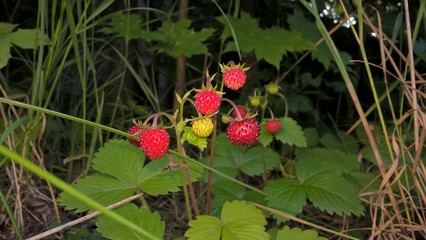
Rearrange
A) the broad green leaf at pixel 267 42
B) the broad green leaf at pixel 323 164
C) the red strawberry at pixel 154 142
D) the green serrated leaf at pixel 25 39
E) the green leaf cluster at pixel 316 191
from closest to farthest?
the red strawberry at pixel 154 142 < the green leaf cluster at pixel 316 191 < the broad green leaf at pixel 323 164 < the green serrated leaf at pixel 25 39 < the broad green leaf at pixel 267 42

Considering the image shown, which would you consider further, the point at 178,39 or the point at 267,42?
the point at 178,39

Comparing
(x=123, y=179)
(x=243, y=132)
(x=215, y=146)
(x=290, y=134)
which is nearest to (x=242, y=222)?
(x=243, y=132)

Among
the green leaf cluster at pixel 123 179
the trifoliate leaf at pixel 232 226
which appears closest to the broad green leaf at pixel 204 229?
the trifoliate leaf at pixel 232 226

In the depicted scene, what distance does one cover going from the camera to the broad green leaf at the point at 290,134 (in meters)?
1.25

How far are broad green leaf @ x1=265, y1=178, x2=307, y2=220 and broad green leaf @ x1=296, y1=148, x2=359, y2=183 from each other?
48 millimetres

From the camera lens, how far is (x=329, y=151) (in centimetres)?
150

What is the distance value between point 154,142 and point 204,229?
182 millimetres

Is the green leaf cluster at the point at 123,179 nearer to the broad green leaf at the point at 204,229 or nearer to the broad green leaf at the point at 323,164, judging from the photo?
the broad green leaf at the point at 204,229

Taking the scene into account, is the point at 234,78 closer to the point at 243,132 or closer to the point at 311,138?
the point at 243,132

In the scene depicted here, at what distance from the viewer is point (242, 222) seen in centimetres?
92

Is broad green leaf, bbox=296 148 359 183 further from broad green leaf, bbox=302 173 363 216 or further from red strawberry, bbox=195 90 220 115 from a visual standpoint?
red strawberry, bbox=195 90 220 115

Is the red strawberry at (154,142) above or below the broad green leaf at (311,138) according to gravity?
above

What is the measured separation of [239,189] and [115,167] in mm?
326

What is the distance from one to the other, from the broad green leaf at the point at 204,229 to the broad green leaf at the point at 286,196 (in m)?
0.27
